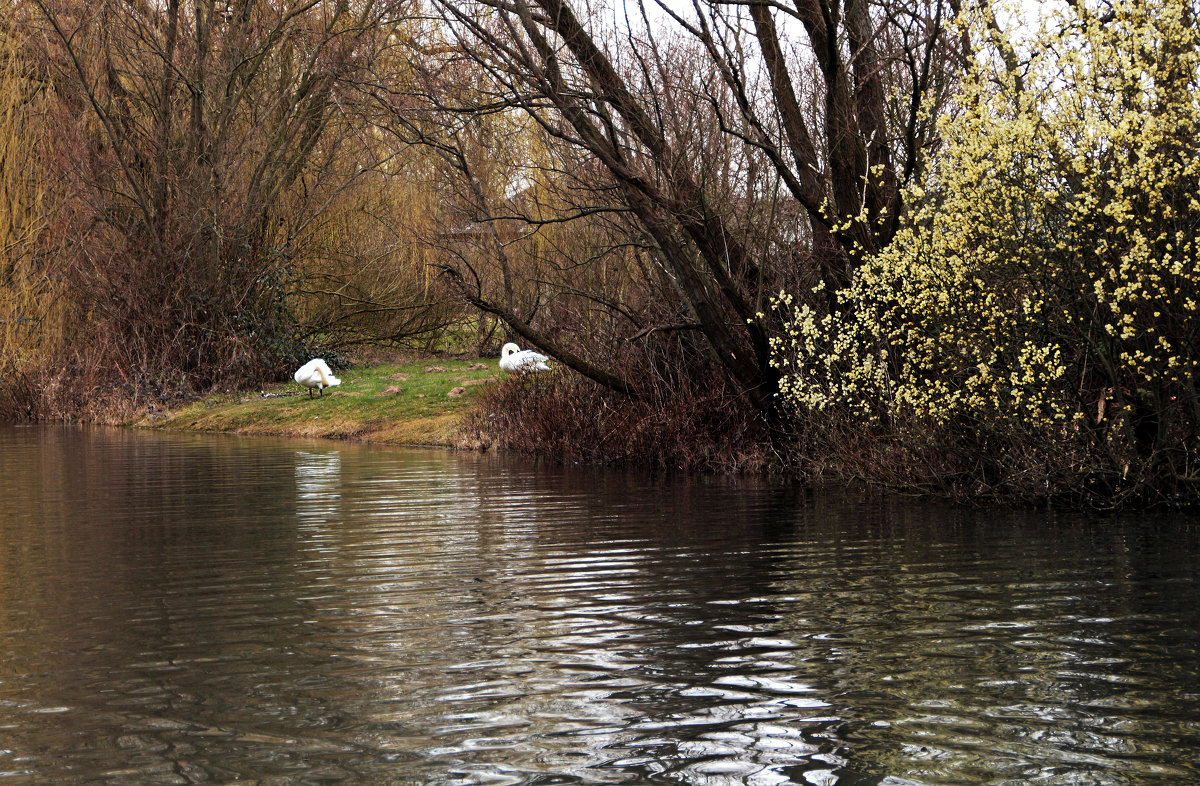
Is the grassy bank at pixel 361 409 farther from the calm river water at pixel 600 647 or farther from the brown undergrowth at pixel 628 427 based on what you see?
the calm river water at pixel 600 647

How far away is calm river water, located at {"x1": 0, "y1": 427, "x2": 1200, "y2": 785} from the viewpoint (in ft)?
16.2

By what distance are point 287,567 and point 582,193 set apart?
906cm

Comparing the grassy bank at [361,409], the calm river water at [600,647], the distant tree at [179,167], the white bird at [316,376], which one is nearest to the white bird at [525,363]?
the grassy bank at [361,409]

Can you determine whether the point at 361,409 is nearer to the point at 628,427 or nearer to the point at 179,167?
the point at 179,167

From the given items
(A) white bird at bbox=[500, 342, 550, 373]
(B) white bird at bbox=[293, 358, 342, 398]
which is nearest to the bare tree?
(A) white bird at bbox=[500, 342, 550, 373]

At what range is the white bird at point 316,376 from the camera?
28.4 m

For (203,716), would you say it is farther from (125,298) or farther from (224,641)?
(125,298)

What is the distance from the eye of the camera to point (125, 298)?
3095 centimetres

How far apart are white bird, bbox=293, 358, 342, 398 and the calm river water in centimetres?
1569

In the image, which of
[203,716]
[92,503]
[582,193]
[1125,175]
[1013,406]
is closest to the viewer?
[203,716]

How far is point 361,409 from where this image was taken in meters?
26.4

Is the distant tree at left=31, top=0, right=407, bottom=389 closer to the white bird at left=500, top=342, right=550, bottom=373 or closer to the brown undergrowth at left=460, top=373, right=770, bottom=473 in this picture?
the white bird at left=500, top=342, right=550, bottom=373

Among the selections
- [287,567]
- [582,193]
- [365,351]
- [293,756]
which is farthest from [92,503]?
[365,351]

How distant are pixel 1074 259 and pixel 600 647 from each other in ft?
21.0
